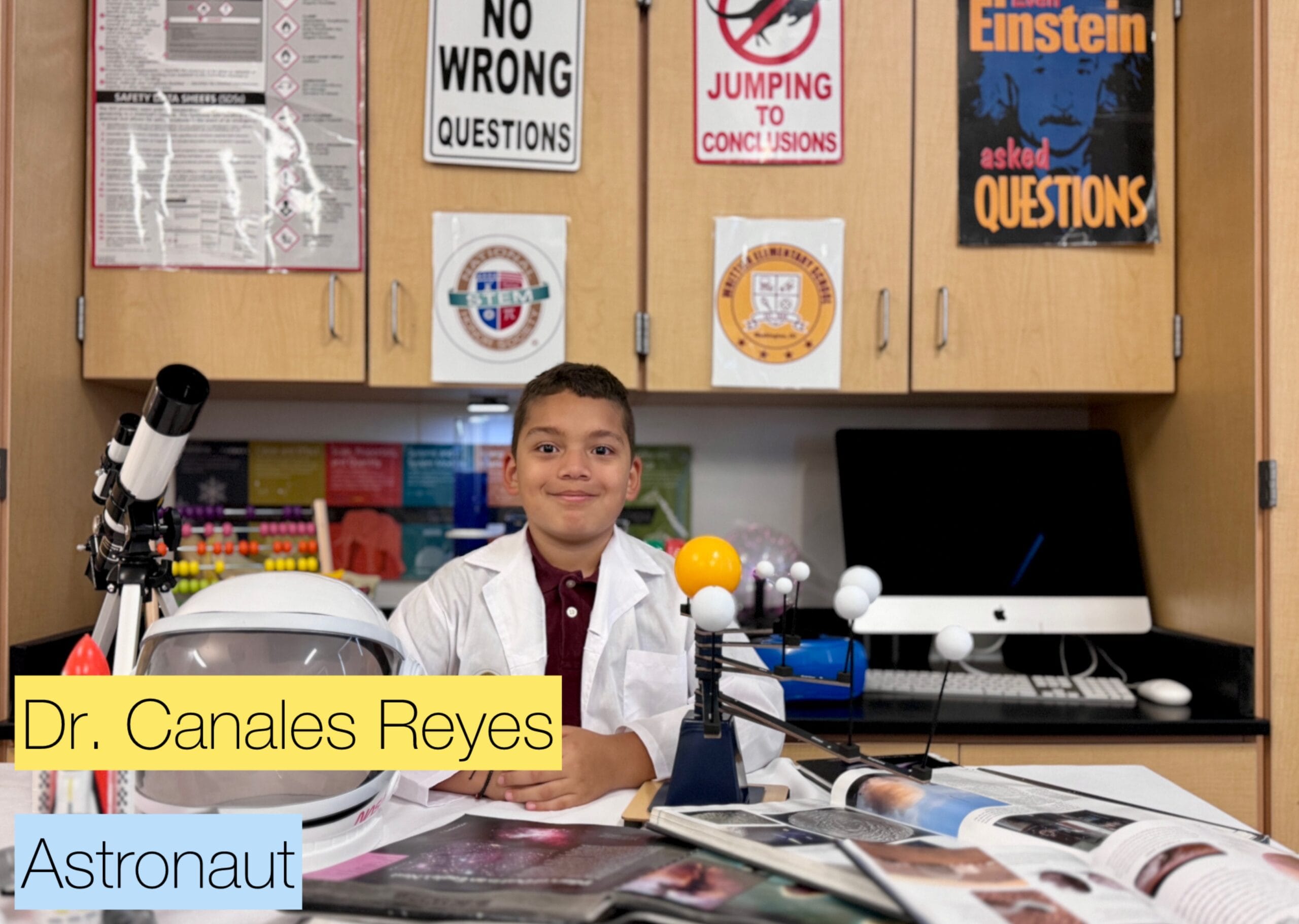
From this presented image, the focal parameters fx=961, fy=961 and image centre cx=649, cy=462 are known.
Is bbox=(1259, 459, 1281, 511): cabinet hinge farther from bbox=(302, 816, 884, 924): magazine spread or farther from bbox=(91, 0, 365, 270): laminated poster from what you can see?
bbox=(91, 0, 365, 270): laminated poster

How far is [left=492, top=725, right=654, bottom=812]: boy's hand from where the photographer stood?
3.18 ft

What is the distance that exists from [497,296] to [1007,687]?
1193mm

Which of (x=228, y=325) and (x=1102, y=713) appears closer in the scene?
(x=1102, y=713)

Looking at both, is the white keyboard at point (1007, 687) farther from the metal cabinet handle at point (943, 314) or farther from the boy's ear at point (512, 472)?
the boy's ear at point (512, 472)

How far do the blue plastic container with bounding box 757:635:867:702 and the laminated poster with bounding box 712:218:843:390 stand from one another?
1.64ft

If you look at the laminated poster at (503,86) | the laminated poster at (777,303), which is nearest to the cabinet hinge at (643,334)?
the laminated poster at (777,303)

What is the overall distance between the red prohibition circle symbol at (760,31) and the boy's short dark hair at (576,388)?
812 mm

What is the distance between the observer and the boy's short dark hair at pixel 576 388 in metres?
1.36

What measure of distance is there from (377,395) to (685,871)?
5.10ft

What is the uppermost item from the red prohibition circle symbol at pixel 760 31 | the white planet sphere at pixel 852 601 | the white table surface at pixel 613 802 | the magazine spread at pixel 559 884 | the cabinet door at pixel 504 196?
the red prohibition circle symbol at pixel 760 31

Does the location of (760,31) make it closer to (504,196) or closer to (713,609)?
(504,196)

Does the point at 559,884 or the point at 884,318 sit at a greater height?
the point at 884,318

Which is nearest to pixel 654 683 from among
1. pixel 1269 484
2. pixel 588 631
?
pixel 588 631

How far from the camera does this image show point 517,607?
4.47 feet
